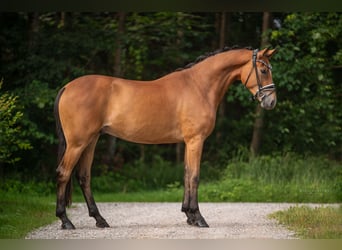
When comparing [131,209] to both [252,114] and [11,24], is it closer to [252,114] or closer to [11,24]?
[252,114]

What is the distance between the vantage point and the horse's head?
6.07 meters

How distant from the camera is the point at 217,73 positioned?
6.29 metres

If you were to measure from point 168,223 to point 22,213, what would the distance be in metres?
1.84

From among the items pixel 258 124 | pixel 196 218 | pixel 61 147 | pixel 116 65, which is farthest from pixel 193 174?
pixel 258 124

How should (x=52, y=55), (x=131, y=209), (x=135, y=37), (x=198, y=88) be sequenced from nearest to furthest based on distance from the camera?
(x=198, y=88)
(x=131, y=209)
(x=52, y=55)
(x=135, y=37)

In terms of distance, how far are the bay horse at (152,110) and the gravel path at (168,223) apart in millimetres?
219

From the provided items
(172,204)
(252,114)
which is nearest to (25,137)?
(172,204)

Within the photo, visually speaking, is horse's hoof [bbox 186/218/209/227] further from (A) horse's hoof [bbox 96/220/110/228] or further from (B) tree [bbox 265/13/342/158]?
(B) tree [bbox 265/13/342/158]

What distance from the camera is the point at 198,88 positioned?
20.5 ft

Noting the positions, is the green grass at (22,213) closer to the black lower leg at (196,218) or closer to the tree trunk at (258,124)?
the black lower leg at (196,218)

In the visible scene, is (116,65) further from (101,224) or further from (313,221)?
(313,221)

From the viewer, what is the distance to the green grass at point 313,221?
5977 mm

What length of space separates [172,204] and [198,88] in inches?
111

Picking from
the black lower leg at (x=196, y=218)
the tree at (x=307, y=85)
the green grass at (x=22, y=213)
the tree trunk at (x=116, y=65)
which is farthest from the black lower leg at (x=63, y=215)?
the tree at (x=307, y=85)
